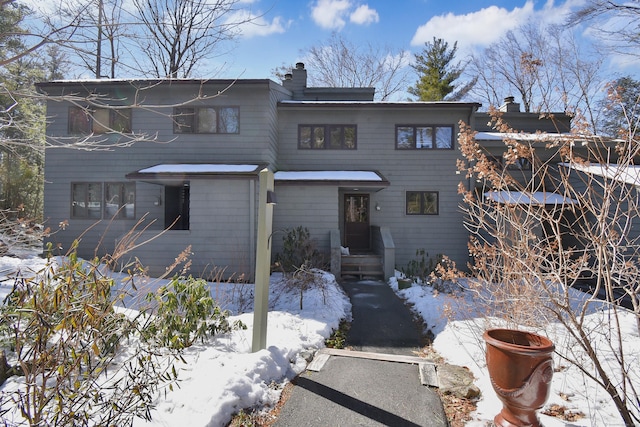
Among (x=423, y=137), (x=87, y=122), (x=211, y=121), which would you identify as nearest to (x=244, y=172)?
(x=211, y=121)

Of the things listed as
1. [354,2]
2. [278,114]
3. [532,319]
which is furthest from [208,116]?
[532,319]

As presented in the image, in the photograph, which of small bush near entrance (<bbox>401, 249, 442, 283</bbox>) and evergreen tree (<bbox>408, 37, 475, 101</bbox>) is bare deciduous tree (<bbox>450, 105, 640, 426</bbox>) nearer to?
small bush near entrance (<bbox>401, 249, 442, 283</bbox>)

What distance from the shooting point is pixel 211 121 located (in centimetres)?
1135

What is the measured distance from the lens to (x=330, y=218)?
35.9 ft

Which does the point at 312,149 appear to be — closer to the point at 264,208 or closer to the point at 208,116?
the point at 208,116

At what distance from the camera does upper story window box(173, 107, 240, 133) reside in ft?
37.0

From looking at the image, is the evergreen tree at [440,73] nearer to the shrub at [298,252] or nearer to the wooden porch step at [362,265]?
the wooden porch step at [362,265]

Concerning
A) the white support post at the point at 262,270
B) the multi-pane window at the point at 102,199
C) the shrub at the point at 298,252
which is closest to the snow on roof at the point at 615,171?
the white support post at the point at 262,270

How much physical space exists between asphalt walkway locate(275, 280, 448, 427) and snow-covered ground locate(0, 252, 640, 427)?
0.31 m

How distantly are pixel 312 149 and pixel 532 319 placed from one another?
9.61m

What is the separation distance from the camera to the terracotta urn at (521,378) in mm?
2811

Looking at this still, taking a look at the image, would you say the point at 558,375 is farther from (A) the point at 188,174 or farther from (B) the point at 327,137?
(B) the point at 327,137

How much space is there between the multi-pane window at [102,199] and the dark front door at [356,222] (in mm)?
7360

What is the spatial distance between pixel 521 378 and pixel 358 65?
24768 millimetres
